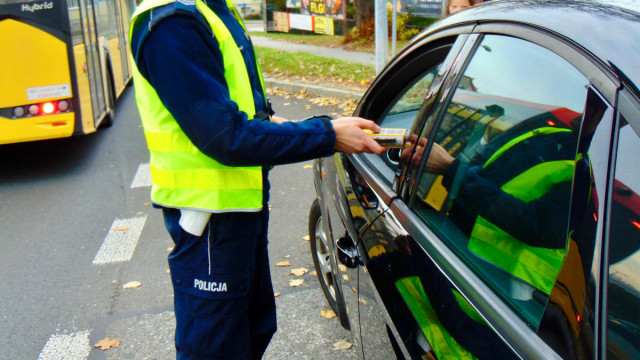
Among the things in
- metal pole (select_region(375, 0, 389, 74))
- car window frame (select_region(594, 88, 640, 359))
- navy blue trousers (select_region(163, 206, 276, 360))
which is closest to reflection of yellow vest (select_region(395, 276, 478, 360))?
car window frame (select_region(594, 88, 640, 359))

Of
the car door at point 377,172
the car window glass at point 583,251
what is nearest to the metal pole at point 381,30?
the car door at point 377,172

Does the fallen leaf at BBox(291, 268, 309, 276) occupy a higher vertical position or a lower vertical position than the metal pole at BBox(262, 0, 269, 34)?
lower

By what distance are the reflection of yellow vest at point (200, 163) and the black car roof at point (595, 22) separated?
0.78m

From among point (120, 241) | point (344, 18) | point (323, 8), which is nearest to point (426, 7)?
point (120, 241)

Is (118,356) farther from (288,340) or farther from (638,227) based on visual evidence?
(638,227)

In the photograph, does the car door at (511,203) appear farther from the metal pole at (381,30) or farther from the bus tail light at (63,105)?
the metal pole at (381,30)

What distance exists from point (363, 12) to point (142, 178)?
11.9 meters

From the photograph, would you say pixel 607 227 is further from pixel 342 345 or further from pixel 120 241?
pixel 120 241

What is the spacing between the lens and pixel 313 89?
33.9ft

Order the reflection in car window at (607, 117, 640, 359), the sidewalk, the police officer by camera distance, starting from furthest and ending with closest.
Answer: the sidewalk < the police officer < the reflection in car window at (607, 117, 640, 359)

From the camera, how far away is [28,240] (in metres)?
4.89

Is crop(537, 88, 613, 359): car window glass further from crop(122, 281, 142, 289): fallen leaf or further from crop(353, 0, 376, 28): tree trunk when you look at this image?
crop(353, 0, 376, 28): tree trunk

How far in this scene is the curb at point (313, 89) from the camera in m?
9.60

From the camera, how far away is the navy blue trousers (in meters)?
2.00
